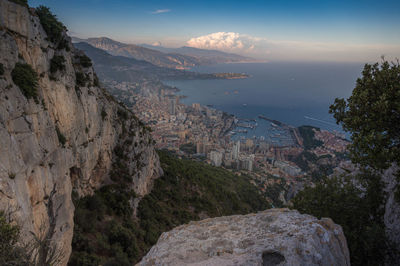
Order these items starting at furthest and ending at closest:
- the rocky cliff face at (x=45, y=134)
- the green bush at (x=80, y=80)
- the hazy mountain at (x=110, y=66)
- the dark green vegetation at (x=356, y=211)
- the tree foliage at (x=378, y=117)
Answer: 1. the hazy mountain at (x=110, y=66)
2. the green bush at (x=80, y=80)
3. the rocky cliff face at (x=45, y=134)
4. the dark green vegetation at (x=356, y=211)
5. the tree foliage at (x=378, y=117)

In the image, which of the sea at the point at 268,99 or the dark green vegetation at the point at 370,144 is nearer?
the dark green vegetation at the point at 370,144

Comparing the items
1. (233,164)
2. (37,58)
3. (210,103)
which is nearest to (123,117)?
(37,58)

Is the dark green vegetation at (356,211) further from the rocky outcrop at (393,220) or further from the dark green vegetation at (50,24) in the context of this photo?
the dark green vegetation at (50,24)

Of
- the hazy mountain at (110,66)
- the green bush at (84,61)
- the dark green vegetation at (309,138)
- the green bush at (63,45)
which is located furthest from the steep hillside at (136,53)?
the green bush at (63,45)

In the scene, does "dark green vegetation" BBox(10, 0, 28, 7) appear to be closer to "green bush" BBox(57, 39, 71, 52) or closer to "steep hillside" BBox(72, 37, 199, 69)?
"green bush" BBox(57, 39, 71, 52)

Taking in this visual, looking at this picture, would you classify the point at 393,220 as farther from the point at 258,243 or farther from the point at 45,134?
the point at 45,134

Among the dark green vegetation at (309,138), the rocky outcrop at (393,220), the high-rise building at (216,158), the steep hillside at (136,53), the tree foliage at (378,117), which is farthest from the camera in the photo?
A: the steep hillside at (136,53)

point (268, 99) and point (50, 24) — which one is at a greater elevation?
point (50, 24)

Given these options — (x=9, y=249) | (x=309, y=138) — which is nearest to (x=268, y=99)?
(x=309, y=138)
